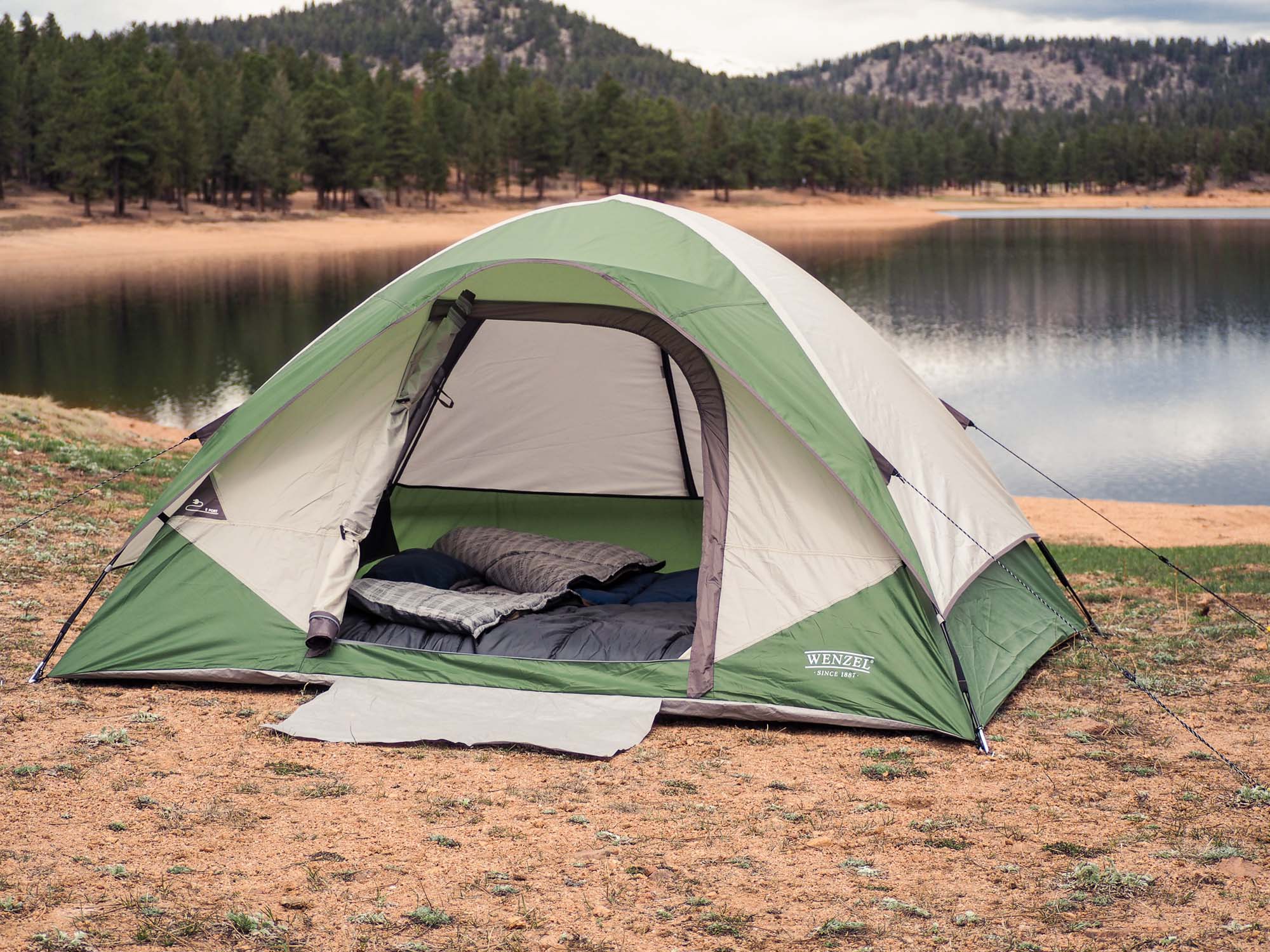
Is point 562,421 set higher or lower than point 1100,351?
higher

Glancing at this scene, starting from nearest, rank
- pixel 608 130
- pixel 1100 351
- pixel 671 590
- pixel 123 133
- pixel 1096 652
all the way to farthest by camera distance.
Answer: pixel 1096 652
pixel 671 590
pixel 1100 351
pixel 123 133
pixel 608 130

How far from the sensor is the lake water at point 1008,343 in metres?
18.6

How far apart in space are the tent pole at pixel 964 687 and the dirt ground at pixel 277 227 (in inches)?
1575

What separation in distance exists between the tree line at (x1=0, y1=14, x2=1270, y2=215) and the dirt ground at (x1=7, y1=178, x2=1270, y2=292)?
5.25 feet

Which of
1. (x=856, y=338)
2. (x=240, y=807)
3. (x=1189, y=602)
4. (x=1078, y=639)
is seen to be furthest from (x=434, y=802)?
(x=1189, y=602)

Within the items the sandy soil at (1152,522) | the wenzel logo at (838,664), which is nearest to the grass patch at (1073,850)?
the wenzel logo at (838,664)

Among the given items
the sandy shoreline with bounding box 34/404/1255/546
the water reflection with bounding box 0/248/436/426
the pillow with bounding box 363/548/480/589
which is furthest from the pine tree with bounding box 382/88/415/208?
the pillow with bounding box 363/548/480/589

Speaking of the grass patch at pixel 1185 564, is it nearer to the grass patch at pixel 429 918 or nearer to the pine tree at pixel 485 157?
the grass patch at pixel 429 918

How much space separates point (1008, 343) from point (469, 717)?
26473 millimetres

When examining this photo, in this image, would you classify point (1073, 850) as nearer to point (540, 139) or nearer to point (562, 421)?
point (562, 421)

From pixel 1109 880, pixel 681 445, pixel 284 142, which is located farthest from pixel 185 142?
pixel 1109 880

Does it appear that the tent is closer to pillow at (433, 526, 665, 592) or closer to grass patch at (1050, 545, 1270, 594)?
pillow at (433, 526, 665, 592)

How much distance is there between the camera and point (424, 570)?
23.0ft

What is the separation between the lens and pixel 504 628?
6.05m
